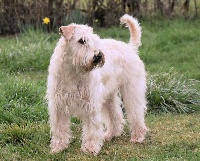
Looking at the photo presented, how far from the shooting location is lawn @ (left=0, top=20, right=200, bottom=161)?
234 inches

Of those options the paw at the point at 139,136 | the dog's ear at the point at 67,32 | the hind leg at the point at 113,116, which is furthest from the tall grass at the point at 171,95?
the dog's ear at the point at 67,32

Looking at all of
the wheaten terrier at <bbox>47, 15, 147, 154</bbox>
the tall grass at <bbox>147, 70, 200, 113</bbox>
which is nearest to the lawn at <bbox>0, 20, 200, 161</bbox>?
the tall grass at <bbox>147, 70, 200, 113</bbox>

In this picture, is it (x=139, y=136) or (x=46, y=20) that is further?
(x=46, y=20)

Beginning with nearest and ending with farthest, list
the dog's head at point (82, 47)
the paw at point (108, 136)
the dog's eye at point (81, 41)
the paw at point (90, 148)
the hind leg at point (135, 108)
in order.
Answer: the dog's head at point (82, 47) → the dog's eye at point (81, 41) → the paw at point (90, 148) → the hind leg at point (135, 108) → the paw at point (108, 136)

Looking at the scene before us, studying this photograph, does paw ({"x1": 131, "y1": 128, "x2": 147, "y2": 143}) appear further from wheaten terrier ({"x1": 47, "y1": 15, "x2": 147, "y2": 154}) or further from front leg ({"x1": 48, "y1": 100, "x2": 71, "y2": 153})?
front leg ({"x1": 48, "y1": 100, "x2": 71, "y2": 153})

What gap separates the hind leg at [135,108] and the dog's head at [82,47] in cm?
109

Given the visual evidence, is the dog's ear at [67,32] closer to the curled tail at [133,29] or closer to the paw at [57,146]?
the paw at [57,146]

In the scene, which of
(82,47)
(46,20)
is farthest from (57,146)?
(46,20)

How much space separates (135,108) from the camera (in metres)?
6.49

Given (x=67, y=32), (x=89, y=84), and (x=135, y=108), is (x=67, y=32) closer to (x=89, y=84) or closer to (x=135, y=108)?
(x=89, y=84)

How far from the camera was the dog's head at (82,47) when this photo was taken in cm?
543

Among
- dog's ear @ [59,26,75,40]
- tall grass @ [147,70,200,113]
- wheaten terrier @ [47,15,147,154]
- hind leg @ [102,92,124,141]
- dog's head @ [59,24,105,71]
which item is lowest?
tall grass @ [147,70,200,113]

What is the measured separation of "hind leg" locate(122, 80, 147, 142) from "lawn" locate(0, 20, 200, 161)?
15cm

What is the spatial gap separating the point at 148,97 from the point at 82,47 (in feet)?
9.44
